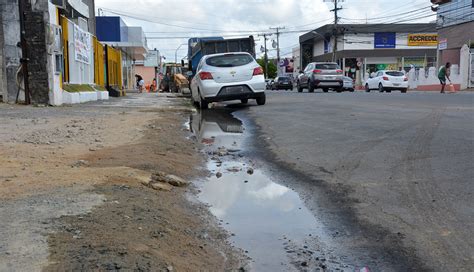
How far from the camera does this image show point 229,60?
14.3m

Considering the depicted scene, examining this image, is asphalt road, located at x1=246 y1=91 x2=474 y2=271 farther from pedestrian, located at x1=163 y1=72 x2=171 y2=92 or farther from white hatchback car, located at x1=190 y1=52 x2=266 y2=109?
pedestrian, located at x1=163 y1=72 x2=171 y2=92

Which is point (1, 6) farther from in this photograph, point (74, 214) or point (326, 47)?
point (326, 47)


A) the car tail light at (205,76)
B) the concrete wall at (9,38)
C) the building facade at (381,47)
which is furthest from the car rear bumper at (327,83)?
the building facade at (381,47)

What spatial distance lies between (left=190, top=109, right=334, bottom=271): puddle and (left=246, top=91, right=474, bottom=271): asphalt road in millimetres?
239

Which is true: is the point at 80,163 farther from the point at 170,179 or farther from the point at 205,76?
the point at 205,76

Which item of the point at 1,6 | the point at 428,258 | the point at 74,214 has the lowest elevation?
the point at 428,258

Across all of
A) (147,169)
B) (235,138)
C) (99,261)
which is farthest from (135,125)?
(99,261)

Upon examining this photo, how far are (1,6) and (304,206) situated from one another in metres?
11.3

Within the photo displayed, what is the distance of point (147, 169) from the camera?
5594 millimetres

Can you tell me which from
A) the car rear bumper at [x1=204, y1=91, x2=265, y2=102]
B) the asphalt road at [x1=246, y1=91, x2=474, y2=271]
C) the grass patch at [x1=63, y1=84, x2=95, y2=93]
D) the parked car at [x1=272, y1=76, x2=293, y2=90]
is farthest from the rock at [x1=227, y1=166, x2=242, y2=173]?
the parked car at [x1=272, y1=76, x2=293, y2=90]

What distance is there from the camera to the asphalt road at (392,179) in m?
3.63

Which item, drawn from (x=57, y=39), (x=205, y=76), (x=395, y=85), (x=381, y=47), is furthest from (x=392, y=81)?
(x=381, y=47)

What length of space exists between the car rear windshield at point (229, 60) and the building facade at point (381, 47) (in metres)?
49.1

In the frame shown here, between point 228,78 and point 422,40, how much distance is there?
57197 millimetres
